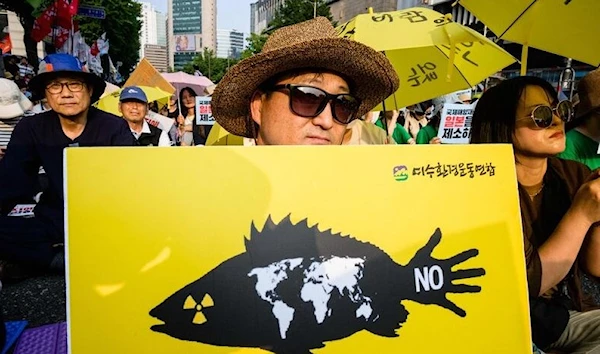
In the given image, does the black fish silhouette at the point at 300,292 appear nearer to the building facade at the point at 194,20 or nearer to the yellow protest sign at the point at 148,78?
the yellow protest sign at the point at 148,78

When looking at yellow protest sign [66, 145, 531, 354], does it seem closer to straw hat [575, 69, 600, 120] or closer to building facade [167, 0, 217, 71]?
straw hat [575, 69, 600, 120]

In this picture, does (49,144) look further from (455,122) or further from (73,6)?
(73,6)

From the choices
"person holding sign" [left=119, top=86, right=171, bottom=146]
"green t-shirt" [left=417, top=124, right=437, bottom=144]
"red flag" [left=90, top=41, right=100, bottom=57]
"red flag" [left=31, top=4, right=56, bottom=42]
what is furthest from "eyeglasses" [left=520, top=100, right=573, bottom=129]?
"red flag" [left=90, top=41, right=100, bottom=57]

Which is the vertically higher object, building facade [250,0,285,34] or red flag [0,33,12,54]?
building facade [250,0,285,34]

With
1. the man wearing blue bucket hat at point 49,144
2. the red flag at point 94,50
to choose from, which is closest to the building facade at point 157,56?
the red flag at point 94,50

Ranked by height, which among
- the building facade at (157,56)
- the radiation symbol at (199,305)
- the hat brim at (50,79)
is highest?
the building facade at (157,56)

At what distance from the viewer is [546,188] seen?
5.10 ft

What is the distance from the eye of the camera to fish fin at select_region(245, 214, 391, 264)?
90cm

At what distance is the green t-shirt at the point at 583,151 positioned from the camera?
250 cm

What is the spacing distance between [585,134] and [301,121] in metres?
2.08

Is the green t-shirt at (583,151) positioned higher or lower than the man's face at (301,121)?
lower

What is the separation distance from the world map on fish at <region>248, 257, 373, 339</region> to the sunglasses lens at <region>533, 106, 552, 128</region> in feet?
3.15

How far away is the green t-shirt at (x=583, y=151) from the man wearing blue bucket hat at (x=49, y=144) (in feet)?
9.38

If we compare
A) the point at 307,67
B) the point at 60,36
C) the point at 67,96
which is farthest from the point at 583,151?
the point at 60,36
